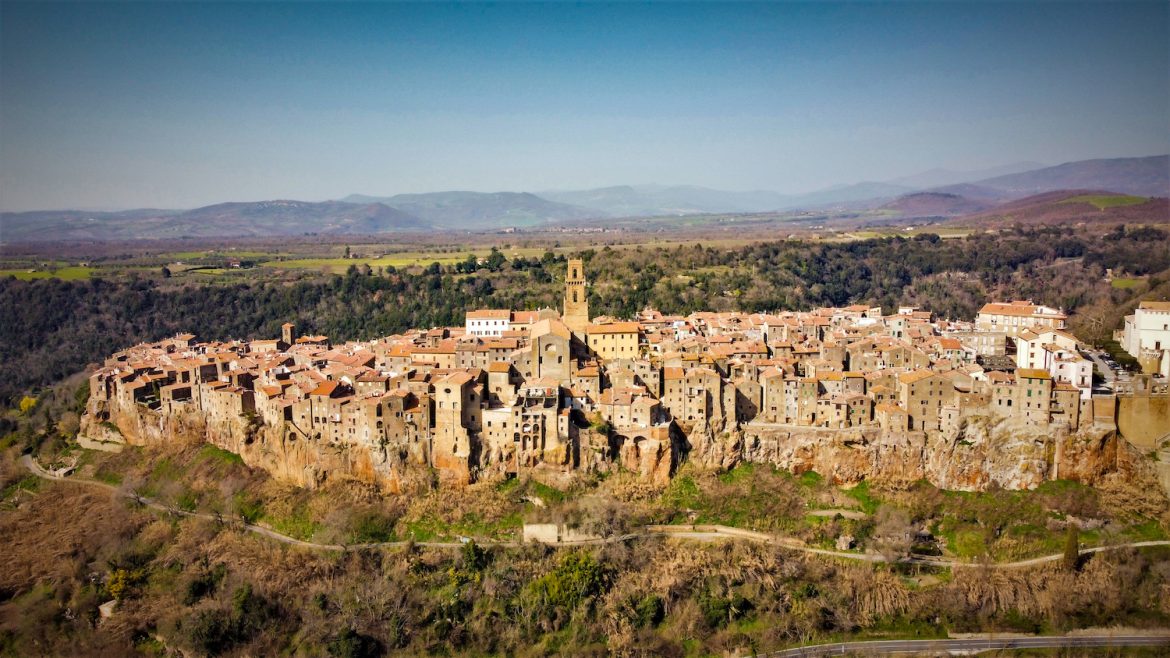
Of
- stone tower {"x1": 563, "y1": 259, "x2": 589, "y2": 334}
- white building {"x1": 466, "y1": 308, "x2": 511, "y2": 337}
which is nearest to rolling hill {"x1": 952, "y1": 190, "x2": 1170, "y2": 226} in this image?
stone tower {"x1": 563, "y1": 259, "x2": 589, "y2": 334}

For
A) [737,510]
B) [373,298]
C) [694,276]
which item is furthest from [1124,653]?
[373,298]

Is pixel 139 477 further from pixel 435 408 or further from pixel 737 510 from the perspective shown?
pixel 737 510

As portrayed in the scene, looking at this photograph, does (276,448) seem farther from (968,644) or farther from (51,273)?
(51,273)

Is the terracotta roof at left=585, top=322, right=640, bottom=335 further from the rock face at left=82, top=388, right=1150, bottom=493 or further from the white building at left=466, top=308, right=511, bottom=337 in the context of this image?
the white building at left=466, top=308, right=511, bottom=337

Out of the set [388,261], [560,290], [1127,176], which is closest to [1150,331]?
[560,290]

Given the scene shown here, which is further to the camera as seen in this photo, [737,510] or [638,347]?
[638,347]

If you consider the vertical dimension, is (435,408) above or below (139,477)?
above

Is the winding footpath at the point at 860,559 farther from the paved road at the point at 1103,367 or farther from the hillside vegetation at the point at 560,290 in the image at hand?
the hillside vegetation at the point at 560,290

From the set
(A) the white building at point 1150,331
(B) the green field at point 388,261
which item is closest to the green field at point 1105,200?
(B) the green field at point 388,261
